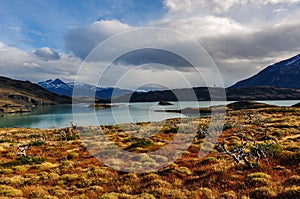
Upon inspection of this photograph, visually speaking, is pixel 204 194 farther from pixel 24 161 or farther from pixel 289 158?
pixel 24 161

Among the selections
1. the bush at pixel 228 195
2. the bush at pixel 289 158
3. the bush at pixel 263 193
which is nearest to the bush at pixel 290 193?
the bush at pixel 263 193

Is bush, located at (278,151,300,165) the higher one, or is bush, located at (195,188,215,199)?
bush, located at (278,151,300,165)

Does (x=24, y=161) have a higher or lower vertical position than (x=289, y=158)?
lower

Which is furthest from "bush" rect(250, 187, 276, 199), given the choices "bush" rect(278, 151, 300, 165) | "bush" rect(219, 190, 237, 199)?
"bush" rect(278, 151, 300, 165)

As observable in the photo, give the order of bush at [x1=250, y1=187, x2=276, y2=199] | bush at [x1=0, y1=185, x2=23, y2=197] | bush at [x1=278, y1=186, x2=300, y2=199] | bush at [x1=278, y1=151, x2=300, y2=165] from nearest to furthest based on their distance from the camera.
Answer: bush at [x1=278, y1=186, x2=300, y2=199] < bush at [x1=250, y1=187, x2=276, y2=199] < bush at [x1=0, y1=185, x2=23, y2=197] < bush at [x1=278, y1=151, x2=300, y2=165]

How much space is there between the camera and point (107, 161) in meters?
22.0

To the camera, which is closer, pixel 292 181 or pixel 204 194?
pixel 204 194

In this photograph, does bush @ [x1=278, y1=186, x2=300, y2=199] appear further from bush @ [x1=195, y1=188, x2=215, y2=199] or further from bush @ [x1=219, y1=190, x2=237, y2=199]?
bush @ [x1=195, y1=188, x2=215, y2=199]

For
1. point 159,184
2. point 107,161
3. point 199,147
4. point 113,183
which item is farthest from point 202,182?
point 199,147

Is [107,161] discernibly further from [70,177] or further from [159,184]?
[159,184]

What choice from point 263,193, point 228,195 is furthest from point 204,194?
point 263,193

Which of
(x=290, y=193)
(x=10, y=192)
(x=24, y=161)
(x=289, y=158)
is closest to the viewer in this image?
(x=290, y=193)

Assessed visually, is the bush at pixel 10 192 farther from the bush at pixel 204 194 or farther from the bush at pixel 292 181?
the bush at pixel 292 181

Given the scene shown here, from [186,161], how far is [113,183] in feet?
24.2
